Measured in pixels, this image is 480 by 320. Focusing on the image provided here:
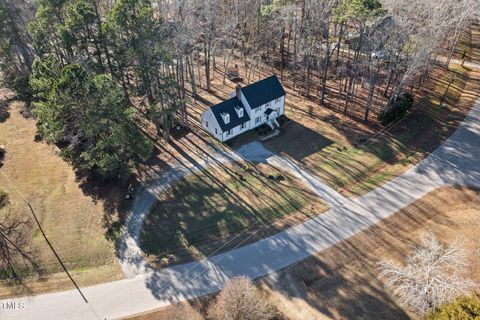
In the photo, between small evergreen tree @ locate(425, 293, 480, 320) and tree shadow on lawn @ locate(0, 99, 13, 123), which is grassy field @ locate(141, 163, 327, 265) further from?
tree shadow on lawn @ locate(0, 99, 13, 123)

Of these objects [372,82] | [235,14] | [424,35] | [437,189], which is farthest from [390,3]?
[437,189]

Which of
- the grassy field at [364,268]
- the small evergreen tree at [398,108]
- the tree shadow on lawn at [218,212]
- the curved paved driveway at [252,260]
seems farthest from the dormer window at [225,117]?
the small evergreen tree at [398,108]

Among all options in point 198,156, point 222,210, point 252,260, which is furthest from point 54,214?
point 252,260

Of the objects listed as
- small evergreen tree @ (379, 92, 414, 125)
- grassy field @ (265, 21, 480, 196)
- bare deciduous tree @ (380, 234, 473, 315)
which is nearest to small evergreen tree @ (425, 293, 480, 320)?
bare deciduous tree @ (380, 234, 473, 315)

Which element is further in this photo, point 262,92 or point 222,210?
point 262,92

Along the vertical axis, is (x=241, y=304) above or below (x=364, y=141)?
above

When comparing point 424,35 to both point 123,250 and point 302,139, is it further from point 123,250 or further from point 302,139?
point 123,250

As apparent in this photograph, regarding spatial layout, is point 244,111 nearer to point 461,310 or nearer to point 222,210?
point 222,210
